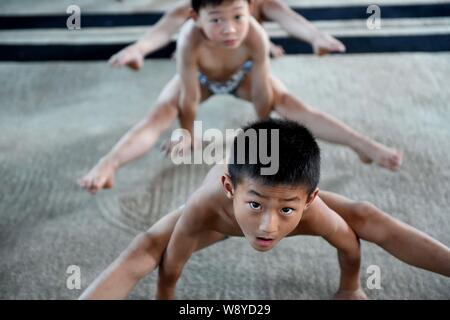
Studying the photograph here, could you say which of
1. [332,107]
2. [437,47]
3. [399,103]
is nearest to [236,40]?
[332,107]

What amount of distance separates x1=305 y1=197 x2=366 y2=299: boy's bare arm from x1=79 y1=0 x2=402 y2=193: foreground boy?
31cm

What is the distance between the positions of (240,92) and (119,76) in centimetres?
49

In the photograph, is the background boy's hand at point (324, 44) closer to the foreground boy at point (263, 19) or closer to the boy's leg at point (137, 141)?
the foreground boy at point (263, 19)

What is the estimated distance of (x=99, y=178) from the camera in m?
1.14

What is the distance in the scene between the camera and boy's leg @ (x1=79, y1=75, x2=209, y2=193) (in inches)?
44.9

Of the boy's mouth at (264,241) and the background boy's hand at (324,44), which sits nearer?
the boy's mouth at (264,241)

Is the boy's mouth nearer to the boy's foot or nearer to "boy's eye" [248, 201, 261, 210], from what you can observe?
"boy's eye" [248, 201, 261, 210]

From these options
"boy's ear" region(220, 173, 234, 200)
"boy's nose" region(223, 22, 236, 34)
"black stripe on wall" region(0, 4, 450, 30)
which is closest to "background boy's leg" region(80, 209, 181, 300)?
"boy's ear" region(220, 173, 234, 200)

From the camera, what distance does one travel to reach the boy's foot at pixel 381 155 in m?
1.19

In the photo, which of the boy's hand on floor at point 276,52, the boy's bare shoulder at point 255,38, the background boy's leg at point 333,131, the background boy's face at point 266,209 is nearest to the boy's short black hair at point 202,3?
the boy's bare shoulder at point 255,38

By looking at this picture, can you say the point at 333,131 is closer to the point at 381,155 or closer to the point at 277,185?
the point at 381,155

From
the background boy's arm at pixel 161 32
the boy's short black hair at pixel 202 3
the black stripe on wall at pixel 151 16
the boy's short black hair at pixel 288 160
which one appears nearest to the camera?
the boy's short black hair at pixel 288 160

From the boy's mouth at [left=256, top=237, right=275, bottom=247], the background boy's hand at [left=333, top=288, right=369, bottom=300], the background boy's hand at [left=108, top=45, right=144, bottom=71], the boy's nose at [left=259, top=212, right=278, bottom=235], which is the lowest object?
the background boy's hand at [left=333, top=288, right=369, bottom=300]

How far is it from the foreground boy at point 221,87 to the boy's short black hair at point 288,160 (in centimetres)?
41
